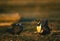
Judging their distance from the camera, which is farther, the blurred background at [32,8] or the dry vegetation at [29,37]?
the blurred background at [32,8]

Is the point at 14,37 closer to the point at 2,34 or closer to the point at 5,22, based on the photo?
the point at 2,34

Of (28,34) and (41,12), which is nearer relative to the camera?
(28,34)

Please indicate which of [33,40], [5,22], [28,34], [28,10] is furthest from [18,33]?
[28,10]

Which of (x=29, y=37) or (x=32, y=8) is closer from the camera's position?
(x=29, y=37)

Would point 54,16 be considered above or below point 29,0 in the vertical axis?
below

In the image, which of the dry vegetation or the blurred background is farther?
the blurred background

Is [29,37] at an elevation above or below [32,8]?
below

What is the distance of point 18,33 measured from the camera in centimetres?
581

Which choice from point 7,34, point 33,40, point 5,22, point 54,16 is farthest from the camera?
point 54,16

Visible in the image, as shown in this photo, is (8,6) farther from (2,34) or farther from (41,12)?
(2,34)

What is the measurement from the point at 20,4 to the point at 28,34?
330 centimetres

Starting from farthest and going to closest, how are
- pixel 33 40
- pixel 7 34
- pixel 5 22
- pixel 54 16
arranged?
pixel 54 16, pixel 5 22, pixel 7 34, pixel 33 40

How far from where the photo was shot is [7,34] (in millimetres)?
5691

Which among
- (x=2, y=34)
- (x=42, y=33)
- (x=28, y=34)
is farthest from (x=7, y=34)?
(x=42, y=33)
